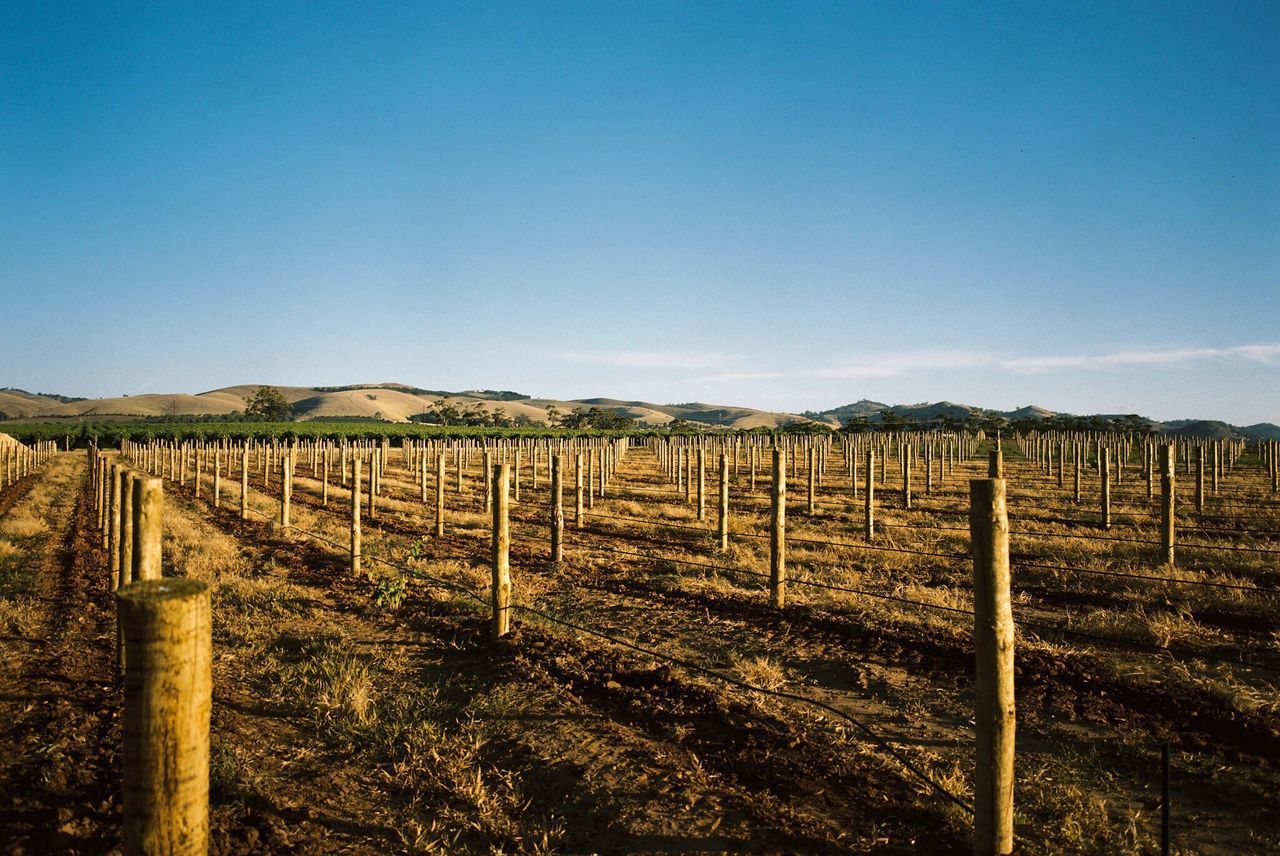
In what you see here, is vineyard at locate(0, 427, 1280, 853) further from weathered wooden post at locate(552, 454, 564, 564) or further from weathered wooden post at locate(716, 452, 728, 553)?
weathered wooden post at locate(716, 452, 728, 553)

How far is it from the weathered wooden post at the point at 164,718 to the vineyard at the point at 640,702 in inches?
0.4

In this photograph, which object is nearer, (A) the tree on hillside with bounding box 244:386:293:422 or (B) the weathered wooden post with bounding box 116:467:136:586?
(B) the weathered wooden post with bounding box 116:467:136:586

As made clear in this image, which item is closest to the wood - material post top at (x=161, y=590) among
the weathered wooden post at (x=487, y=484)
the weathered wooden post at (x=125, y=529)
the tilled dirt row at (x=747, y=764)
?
the tilled dirt row at (x=747, y=764)

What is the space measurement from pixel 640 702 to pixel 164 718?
4317 mm

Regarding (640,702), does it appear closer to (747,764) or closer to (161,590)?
(747,764)

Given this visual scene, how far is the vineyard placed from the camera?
383 centimetres

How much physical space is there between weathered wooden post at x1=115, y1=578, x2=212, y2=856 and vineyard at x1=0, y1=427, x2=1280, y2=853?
1 centimetres

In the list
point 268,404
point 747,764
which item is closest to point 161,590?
point 747,764

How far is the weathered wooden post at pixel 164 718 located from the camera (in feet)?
7.30

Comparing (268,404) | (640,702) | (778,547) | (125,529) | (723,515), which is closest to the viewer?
(640,702)

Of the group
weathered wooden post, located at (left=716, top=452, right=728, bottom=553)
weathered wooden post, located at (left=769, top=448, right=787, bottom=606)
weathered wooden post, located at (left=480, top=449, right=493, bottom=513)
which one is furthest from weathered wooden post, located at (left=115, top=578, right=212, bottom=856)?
weathered wooden post, located at (left=480, top=449, right=493, bottom=513)

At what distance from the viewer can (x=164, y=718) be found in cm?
226

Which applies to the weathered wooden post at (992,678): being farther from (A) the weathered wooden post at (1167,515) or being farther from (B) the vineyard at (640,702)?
(A) the weathered wooden post at (1167,515)

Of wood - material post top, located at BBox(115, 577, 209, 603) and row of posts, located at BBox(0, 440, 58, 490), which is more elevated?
wood - material post top, located at BBox(115, 577, 209, 603)
